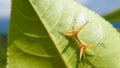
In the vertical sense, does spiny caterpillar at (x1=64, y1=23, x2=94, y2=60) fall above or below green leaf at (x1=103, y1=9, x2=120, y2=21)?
above

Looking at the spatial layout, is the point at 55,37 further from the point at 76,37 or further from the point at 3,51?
the point at 3,51

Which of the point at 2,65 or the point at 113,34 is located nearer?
the point at 113,34

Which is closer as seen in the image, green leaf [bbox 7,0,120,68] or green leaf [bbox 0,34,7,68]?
green leaf [bbox 7,0,120,68]

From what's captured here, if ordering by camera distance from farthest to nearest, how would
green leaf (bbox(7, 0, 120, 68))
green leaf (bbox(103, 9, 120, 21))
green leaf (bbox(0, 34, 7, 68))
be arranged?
green leaf (bbox(103, 9, 120, 21)) < green leaf (bbox(0, 34, 7, 68)) < green leaf (bbox(7, 0, 120, 68))

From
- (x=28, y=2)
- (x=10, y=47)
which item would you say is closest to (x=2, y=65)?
(x=10, y=47)

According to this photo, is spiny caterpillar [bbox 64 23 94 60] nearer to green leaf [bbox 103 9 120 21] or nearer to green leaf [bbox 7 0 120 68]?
green leaf [bbox 7 0 120 68]

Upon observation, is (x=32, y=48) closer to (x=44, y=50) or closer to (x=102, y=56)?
(x=44, y=50)

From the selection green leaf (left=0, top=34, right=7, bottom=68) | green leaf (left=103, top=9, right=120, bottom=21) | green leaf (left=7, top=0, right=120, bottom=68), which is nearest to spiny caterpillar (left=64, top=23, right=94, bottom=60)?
green leaf (left=7, top=0, right=120, bottom=68)

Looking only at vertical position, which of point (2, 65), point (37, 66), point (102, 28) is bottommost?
point (2, 65)
